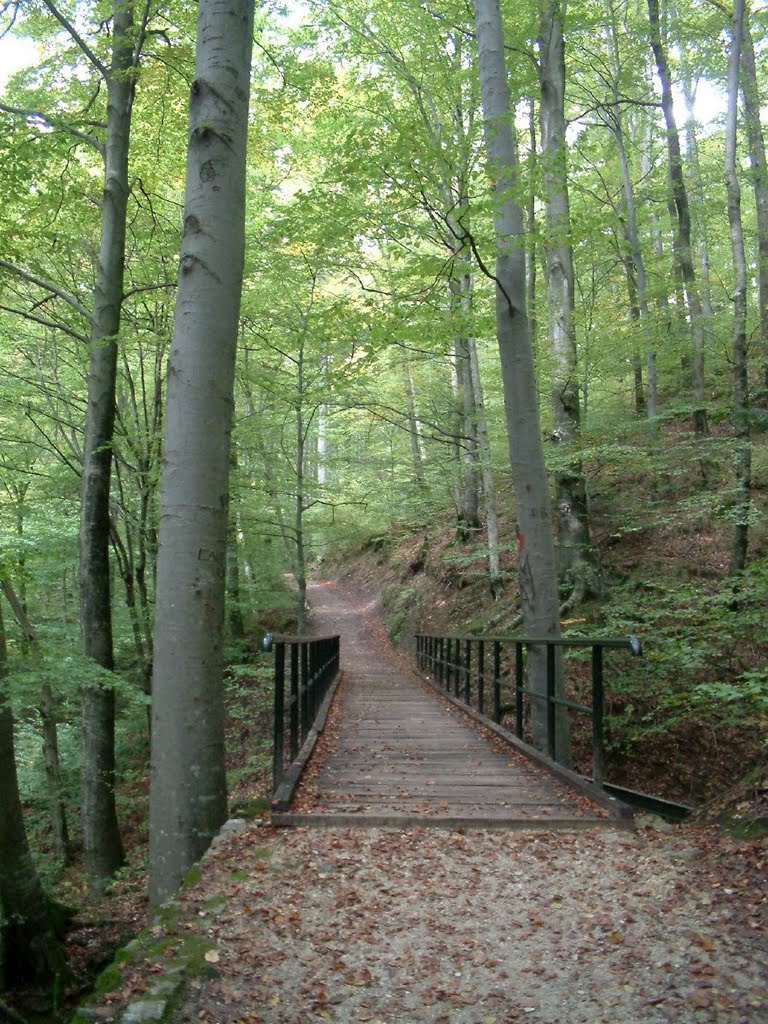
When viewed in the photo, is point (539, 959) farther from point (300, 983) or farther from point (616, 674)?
point (616, 674)

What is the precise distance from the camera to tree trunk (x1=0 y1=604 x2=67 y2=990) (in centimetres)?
618

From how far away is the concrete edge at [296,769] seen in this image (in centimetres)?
457

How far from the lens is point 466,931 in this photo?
3135 millimetres

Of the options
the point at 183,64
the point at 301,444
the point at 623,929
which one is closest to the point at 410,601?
the point at 301,444

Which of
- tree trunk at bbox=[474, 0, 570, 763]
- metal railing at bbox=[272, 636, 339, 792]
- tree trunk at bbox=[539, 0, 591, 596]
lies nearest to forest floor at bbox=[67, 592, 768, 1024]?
metal railing at bbox=[272, 636, 339, 792]

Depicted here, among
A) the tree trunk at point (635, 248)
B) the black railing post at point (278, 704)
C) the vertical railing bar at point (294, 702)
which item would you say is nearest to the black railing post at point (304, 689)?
the vertical railing bar at point (294, 702)

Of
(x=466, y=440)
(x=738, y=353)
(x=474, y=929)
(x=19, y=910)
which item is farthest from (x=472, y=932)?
(x=466, y=440)

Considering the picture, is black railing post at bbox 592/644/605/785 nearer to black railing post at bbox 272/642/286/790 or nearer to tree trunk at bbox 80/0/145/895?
black railing post at bbox 272/642/286/790

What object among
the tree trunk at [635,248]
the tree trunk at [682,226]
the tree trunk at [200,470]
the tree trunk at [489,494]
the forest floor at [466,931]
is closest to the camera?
the forest floor at [466,931]

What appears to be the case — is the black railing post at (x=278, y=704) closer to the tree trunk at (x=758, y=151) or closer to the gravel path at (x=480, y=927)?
the gravel path at (x=480, y=927)

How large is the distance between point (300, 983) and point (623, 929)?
1.40 meters

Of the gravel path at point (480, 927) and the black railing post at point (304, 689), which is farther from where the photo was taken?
the black railing post at point (304, 689)

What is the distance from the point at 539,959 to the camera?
289cm

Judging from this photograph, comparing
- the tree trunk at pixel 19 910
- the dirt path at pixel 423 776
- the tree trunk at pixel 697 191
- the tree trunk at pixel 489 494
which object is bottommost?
the tree trunk at pixel 19 910
